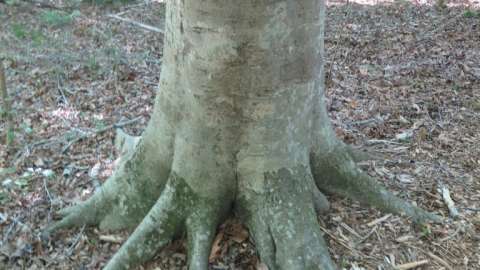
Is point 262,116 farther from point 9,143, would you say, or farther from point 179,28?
point 9,143

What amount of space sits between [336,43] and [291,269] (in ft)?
17.7

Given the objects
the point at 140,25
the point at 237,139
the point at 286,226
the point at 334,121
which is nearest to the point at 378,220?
the point at 286,226

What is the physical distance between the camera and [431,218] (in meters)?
2.92

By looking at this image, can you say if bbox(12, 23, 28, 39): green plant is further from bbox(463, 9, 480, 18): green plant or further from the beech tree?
bbox(463, 9, 480, 18): green plant

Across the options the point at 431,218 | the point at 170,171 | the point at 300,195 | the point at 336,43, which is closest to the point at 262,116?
the point at 300,195

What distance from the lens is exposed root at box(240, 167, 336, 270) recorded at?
8.14 ft

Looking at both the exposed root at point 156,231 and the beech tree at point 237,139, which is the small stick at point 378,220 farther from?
the exposed root at point 156,231

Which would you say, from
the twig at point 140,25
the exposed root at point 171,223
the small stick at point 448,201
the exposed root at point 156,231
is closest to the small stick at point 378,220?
the small stick at point 448,201

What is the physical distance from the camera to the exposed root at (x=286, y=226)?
2.48m

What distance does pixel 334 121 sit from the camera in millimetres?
4449

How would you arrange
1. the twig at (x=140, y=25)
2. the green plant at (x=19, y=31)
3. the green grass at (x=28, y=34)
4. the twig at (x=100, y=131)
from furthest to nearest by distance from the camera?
the twig at (x=140, y=25) < the green plant at (x=19, y=31) < the green grass at (x=28, y=34) < the twig at (x=100, y=131)

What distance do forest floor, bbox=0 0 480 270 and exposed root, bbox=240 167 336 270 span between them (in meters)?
0.15

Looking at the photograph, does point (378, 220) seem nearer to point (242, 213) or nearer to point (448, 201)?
point (448, 201)

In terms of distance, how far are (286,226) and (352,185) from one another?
70 cm
